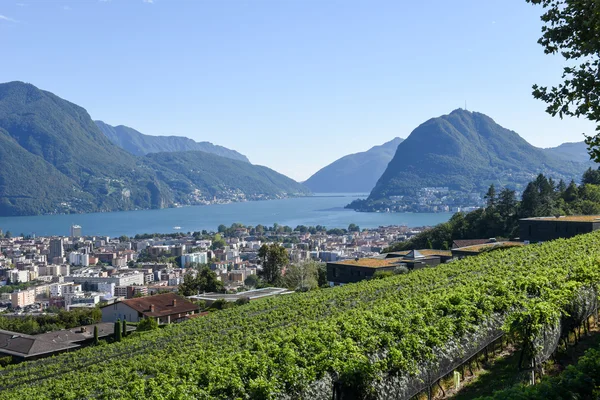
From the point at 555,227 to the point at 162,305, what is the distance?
2255cm

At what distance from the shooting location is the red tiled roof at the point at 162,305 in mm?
30831

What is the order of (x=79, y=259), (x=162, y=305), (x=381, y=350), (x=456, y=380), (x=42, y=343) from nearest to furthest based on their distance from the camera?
1. (x=381, y=350)
2. (x=456, y=380)
3. (x=42, y=343)
4. (x=162, y=305)
5. (x=79, y=259)

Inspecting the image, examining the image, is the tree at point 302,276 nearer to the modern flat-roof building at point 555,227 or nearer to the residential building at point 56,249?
the modern flat-roof building at point 555,227

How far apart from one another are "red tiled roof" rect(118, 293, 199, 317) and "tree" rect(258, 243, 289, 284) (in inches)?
539

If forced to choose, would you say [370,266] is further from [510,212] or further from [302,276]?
[510,212]

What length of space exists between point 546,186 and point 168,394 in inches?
1936

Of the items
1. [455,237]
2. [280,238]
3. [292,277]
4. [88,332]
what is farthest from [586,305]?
[280,238]

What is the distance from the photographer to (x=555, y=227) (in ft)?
99.6

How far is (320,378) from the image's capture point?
24.1 ft

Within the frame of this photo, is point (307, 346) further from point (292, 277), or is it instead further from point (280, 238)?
point (280, 238)

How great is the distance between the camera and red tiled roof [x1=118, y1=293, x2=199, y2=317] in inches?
1214

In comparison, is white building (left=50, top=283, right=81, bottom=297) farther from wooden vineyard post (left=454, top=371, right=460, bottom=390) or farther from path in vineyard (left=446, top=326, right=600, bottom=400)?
wooden vineyard post (left=454, top=371, right=460, bottom=390)

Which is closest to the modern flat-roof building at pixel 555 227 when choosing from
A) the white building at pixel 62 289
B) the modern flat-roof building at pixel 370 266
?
the modern flat-roof building at pixel 370 266

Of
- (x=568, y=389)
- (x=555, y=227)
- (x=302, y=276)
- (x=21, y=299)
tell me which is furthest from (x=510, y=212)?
(x=21, y=299)
